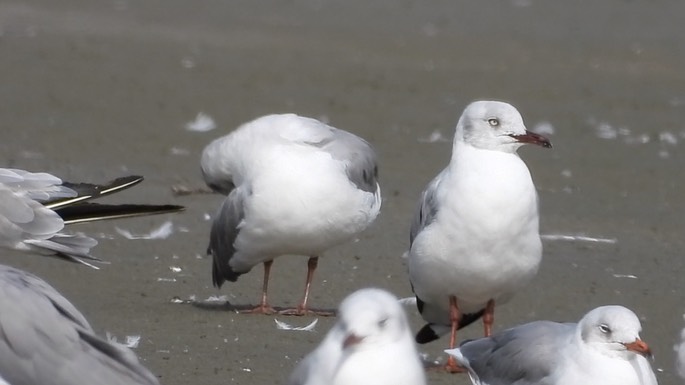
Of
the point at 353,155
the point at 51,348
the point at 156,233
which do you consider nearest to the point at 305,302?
the point at 353,155

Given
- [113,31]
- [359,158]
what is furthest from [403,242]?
[113,31]

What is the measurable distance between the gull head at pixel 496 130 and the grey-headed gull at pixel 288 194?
3.19 feet

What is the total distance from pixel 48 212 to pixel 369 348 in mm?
2324

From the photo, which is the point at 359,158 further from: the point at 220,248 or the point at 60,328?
the point at 60,328

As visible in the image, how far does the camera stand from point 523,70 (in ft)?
54.1

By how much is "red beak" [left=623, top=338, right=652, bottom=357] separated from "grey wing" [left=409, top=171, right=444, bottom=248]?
1.67 meters

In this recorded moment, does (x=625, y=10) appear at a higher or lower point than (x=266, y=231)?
lower

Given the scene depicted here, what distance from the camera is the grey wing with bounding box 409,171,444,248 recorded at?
7148 millimetres

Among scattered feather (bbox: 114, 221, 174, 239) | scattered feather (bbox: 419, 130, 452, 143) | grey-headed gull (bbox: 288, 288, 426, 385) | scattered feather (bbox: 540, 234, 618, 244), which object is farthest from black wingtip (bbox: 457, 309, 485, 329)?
scattered feather (bbox: 419, 130, 452, 143)

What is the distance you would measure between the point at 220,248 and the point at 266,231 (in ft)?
1.09

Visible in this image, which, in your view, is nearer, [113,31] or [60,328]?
[60,328]

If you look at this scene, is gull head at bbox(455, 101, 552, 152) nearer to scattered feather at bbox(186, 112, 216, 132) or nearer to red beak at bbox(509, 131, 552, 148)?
red beak at bbox(509, 131, 552, 148)

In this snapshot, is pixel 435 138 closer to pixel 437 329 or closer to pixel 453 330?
pixel 437 329

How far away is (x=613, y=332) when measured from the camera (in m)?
5.64
